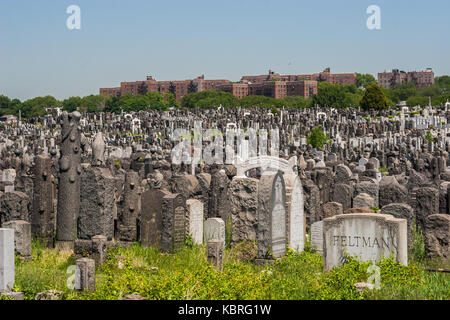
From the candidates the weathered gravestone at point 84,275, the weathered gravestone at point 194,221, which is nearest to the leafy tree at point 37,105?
the weathered gravestone at point 194,221

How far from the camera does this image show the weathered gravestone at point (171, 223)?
13.5 meters

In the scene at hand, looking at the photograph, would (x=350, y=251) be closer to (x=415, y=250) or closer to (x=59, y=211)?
(x=415, y=250)

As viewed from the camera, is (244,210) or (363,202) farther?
(363,202)

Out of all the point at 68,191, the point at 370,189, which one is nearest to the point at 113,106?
the point at 370,189

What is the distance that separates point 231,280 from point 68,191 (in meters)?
6.39

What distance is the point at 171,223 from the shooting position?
13.6 meters

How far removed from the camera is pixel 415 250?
526 inches

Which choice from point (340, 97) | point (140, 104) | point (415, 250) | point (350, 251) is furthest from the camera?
point (140, 104)

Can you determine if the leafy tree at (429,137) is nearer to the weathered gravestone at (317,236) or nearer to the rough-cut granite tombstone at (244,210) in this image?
the rough-cut granite tombstone at (244,210)

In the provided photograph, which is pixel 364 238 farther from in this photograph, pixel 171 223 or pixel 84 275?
pixel 84 275

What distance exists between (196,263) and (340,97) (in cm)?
10275

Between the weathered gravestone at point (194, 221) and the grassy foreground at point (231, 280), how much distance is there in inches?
50.5
